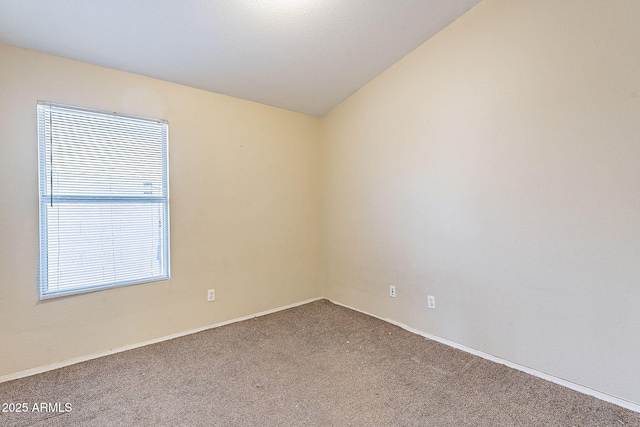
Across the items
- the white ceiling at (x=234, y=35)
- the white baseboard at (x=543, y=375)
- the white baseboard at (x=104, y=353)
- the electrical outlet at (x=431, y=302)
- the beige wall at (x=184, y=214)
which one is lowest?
the white baseboard at (x=543, y=375)

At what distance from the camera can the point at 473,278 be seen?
8.21 ft

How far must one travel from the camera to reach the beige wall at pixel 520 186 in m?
1.85

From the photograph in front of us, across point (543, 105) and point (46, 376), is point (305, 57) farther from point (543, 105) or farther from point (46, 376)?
point (46, 376)

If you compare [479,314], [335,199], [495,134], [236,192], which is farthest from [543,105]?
[236,192]

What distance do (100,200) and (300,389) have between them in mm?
2126

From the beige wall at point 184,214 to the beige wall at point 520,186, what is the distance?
40.0 inches

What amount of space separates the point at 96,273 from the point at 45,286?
309 mm

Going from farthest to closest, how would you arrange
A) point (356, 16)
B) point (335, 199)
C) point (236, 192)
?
1. point (335, 199)
2. point (236, 192)
3. point (356, 16)

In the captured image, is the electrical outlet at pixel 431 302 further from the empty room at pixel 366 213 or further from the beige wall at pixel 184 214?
the beige wall at pixel 184 214

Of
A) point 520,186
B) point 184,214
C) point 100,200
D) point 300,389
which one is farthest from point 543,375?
point 100,200

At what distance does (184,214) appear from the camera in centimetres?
286

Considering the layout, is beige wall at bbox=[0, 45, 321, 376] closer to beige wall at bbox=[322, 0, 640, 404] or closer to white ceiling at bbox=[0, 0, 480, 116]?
white ceiling at bbox=[0, 0, 480, 116]

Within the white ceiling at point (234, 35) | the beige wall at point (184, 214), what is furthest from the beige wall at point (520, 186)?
the beige wall at point (184, 214)

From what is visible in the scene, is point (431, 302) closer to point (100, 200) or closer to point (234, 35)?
point (234, 35)
